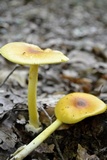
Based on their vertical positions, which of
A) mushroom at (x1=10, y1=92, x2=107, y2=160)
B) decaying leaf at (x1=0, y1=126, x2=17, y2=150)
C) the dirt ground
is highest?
mushroom at (x1=10, y1=92, x2=107, y2=160)

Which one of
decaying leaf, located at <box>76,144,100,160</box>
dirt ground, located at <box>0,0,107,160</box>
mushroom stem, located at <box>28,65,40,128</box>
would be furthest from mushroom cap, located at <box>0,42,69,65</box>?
decaying leaf, located at <box>76,144,100,160</box>

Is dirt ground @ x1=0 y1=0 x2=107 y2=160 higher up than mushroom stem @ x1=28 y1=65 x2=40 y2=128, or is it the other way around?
mushroom stem @ x1=28 y1=65 x2=40 y2=128

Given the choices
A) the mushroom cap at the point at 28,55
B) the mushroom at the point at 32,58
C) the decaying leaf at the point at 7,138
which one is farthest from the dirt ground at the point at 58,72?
the mushroom cap at the point at 28,55

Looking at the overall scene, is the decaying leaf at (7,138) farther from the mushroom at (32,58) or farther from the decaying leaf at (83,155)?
the decaying leaf at (83,155)

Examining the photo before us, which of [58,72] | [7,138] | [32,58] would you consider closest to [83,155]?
[7,138]

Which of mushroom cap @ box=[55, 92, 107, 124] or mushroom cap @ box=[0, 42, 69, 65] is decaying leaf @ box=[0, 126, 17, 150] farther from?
mushroom cap @ box=[0, 42, 69, 65]

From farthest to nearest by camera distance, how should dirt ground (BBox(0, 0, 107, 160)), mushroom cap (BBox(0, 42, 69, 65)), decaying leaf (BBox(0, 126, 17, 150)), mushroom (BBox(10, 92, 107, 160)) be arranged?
1. dirt ground (BBox(0, 0, 107, 160))
2. decaying leaf (BBox(0, 126, 17, 150))
3. mushroom (BBox(10, 92, 107, 160))
4. mushroom cap (BBox(0, 42, 69, 65))
